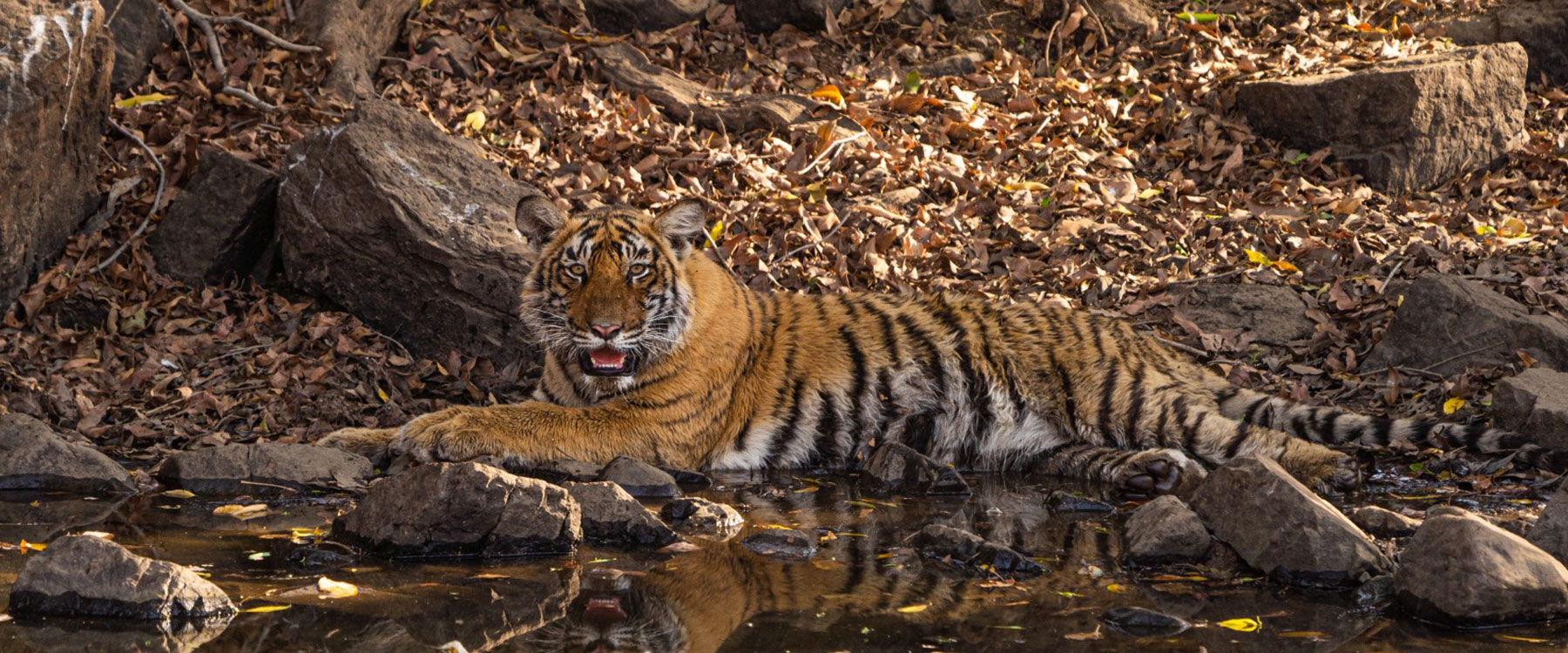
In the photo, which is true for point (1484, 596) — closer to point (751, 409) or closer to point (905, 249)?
point (751, 409)

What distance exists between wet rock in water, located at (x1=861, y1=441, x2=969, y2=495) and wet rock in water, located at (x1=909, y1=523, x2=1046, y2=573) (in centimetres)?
110

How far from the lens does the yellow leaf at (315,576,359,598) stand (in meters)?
3.81

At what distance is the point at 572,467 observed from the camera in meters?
5.59

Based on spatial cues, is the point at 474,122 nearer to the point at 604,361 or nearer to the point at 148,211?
the point at 148,211

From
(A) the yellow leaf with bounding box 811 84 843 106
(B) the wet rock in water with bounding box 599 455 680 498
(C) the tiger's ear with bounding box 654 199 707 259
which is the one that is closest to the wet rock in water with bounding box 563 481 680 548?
(B) the wet rock in water with bounding box 599 455 680 498

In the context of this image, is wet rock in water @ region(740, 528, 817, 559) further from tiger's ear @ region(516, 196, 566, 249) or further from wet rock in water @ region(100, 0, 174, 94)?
wet rock in water @ region(100, 0, 174, 94)

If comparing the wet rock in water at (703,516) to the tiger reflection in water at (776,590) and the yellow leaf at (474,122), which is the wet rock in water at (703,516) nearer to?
the tiger reflection in water at (776,590)

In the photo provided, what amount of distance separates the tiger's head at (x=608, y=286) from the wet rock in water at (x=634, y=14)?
4.79m

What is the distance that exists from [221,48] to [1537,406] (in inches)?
306

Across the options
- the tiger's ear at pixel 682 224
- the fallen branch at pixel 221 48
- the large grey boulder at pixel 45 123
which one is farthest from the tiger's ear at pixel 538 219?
the fallen branch at pixel 221 48

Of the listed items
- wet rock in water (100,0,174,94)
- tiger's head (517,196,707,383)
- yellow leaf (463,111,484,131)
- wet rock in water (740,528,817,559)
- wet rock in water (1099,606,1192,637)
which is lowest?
wet rock in water (740,528,817,559)

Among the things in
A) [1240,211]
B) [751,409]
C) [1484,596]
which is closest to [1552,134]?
[1240,211]

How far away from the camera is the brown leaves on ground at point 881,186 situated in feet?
22.3

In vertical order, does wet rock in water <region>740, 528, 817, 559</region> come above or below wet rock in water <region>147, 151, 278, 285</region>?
below
